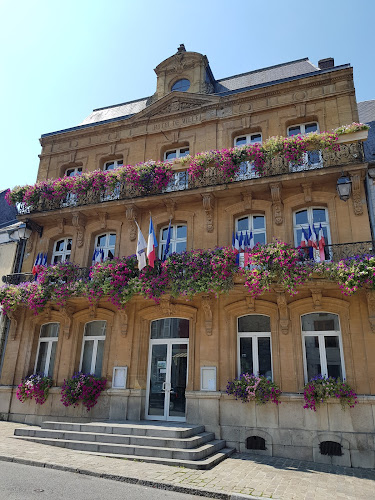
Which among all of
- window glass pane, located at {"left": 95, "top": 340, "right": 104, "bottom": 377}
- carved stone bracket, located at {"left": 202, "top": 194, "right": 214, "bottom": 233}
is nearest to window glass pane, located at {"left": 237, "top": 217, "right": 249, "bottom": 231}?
carved stone bracket, located at {"left": 202, "top": 194, "right": 214, "bottom": 233}

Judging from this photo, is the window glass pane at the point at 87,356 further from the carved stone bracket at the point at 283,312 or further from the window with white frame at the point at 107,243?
the carved stone bracket at the point at 283,312

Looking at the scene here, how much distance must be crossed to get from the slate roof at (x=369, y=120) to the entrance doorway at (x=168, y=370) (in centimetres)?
742

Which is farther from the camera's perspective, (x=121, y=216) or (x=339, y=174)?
(x=121, y=216)

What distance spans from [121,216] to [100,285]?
9.33ft

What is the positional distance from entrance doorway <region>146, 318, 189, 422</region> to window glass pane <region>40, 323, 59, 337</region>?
3.52 meters

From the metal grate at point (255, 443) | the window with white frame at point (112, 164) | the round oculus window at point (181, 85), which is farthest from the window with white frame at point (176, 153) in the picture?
the metal grate at point (255, 443)

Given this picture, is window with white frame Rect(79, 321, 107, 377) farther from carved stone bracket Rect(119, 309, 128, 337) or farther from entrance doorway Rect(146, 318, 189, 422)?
entrance doorway Rect(146, 318, 189, 422)

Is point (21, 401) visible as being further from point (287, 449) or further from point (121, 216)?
point (287, 449)

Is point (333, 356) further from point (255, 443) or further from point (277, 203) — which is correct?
point (277, 203)

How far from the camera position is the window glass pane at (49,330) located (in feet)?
40.5

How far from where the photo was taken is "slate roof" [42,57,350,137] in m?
12.8

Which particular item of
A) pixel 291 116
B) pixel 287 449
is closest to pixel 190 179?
pixel 291 116

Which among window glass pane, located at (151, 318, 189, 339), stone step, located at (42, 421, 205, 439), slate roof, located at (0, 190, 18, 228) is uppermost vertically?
slate roof, located at (0, 190, 18, 228)

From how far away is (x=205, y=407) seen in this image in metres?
9.45
